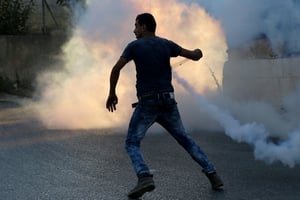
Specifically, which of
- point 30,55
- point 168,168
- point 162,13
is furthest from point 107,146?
point 30,55

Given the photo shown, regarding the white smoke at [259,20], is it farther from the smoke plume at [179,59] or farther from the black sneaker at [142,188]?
the black sneaker at [142,188]

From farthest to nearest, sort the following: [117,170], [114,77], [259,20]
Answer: [259,20] < [117,170] < [114,77]

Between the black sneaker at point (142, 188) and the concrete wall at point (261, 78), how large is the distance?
515cm

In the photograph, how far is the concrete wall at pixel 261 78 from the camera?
430 inches

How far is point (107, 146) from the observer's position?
30.8 feet

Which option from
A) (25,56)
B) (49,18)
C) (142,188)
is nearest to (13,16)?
(49,18)

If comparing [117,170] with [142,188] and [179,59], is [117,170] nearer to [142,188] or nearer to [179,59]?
[142,188]

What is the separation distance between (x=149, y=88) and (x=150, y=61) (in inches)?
10.5

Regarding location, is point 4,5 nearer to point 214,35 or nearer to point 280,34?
point 214,35

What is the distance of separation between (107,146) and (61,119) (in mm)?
3135

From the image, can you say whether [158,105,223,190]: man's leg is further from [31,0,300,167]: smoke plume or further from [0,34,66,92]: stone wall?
[0,34,66,92]: stone wall

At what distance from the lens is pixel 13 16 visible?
76.1 feet

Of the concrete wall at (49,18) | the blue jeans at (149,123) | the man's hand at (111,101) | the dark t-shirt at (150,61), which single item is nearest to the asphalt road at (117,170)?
the blue jeans at (149,123)

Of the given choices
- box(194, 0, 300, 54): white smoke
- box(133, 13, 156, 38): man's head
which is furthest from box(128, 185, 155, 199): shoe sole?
box(194, 0, 300, 54): white smoke
